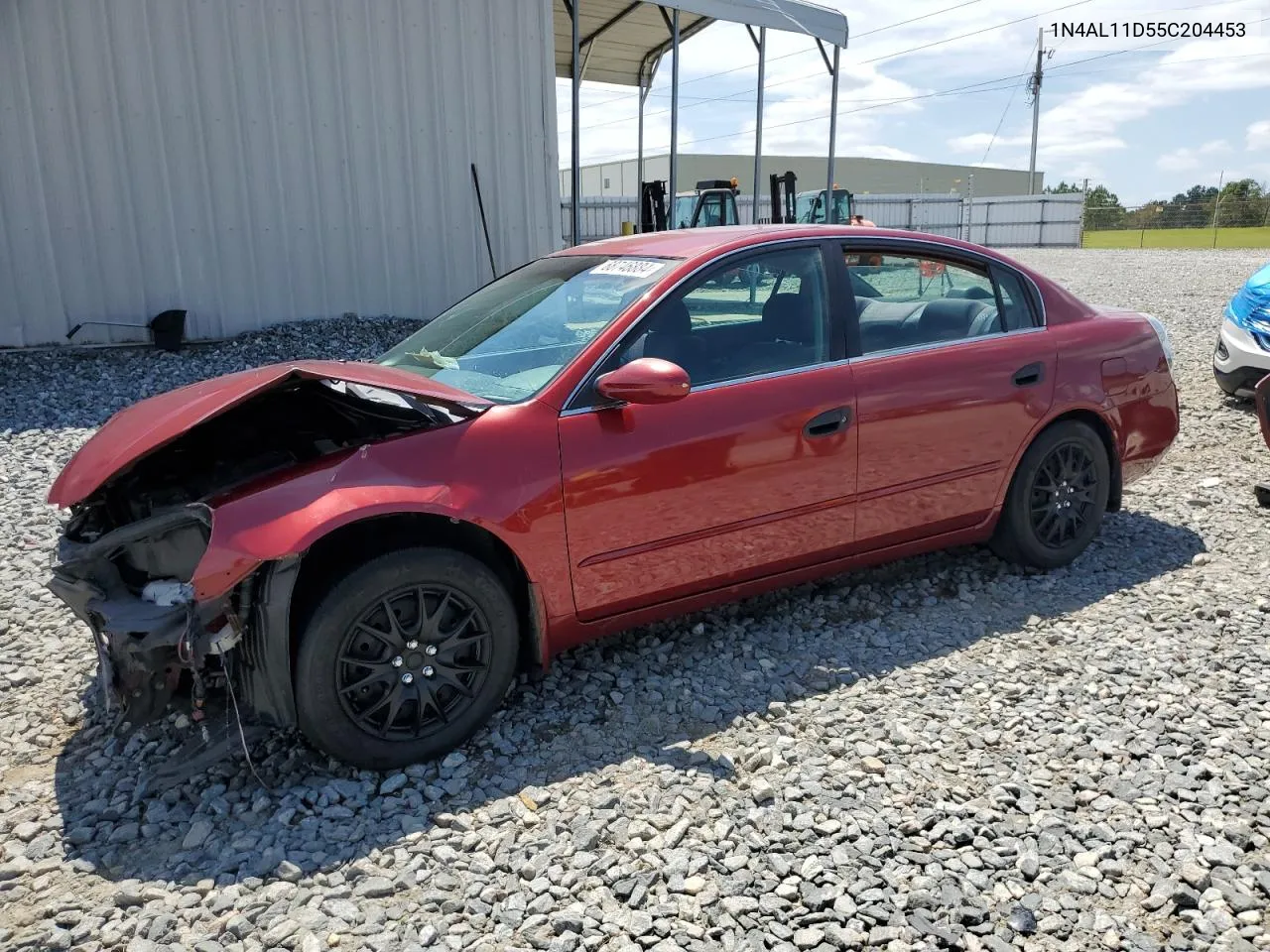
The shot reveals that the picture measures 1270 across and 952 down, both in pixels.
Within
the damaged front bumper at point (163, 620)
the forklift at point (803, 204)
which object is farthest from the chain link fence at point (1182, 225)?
the damaged front bumper at point (163, 620)

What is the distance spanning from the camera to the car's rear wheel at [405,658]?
110 inches

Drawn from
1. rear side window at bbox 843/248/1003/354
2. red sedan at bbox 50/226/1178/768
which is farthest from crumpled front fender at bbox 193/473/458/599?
rear side window at bbox 843/248/1003/354

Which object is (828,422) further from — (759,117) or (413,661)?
(759,117)

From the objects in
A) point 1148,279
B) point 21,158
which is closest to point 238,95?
point 21,158

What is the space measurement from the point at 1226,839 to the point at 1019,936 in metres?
0.76

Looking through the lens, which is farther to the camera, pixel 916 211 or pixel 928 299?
pixel 916 211

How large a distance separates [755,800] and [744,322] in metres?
1.81

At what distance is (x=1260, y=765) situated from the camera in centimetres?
288

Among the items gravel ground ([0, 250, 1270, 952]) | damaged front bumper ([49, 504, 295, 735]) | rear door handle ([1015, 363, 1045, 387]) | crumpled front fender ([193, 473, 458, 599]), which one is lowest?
gravel ground ([0, 250, 1270, 952])

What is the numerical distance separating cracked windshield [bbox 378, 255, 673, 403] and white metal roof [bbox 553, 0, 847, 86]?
9.81 meters

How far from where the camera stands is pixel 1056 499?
4379 mm

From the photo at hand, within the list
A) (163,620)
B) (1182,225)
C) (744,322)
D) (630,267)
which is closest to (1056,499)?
(744,322)

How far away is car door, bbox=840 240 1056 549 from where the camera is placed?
379 cm

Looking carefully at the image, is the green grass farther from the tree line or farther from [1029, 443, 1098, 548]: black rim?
[1029, 443, 1098, 548]: black rim
